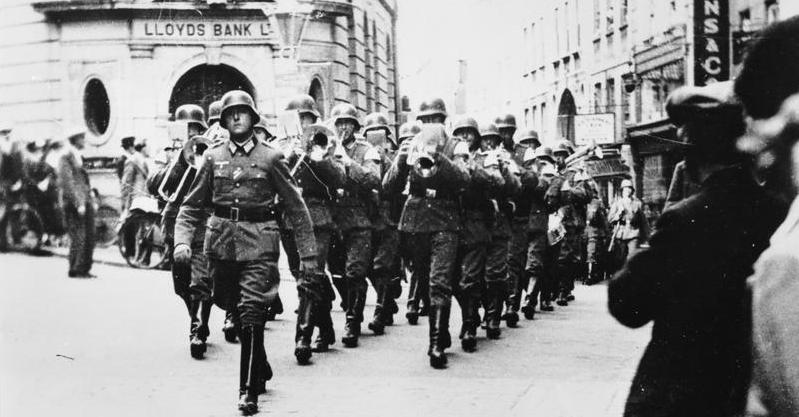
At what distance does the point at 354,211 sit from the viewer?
36.5ft

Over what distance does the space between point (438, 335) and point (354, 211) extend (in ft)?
7.24

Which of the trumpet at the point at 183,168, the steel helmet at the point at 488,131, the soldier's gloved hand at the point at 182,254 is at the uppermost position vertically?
the steel helmet at the point at 488,131

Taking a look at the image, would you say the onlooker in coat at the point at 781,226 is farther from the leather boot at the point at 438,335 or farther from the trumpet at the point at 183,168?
the trumpet at the point at 183,168

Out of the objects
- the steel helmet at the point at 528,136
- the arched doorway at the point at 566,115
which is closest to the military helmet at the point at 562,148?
the steel helmet at the point at 528,136

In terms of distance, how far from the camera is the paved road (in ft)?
24.7

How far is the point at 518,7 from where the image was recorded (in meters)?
12.2

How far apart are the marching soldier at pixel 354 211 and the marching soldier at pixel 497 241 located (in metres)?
1.22

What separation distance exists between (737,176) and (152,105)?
2288 centimetres

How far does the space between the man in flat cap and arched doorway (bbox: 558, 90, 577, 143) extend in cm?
1690

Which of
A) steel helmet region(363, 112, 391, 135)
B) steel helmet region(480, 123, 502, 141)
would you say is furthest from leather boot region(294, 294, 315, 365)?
steel helmet region(363, 112, 391, 135)

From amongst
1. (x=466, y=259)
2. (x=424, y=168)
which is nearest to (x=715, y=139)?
(x=424, y=168)

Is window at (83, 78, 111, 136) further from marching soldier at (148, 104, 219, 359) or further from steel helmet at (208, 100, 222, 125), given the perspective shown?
marching soldier at (148, 104, 219, 359)

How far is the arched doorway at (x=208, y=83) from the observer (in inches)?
1015

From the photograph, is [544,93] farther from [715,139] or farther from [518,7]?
[715,139]
